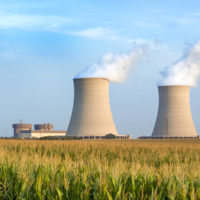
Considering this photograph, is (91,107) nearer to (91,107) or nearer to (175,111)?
(91,107)

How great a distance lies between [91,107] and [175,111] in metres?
7.42

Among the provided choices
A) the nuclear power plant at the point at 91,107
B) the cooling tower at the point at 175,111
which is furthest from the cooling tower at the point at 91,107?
the cooling tower at the point at 175,111

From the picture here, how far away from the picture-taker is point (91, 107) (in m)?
→ 28.2

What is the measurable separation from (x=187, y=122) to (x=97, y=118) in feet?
27.8

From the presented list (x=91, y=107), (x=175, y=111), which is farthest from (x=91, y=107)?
(x=175, y=111)

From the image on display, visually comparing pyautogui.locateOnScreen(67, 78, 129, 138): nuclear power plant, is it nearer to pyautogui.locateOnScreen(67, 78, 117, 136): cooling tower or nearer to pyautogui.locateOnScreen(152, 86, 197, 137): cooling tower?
pyautogui.locateOnScreen(67, 78, 117, 136): cooling tower

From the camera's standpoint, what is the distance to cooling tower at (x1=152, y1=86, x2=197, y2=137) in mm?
31750

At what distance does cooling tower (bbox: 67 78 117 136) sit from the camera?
27844 mm

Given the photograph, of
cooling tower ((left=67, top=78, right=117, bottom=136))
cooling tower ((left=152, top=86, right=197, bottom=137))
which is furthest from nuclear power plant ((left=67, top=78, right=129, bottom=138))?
cooling tower ((left=152, top=86, right=197, bottom=137))

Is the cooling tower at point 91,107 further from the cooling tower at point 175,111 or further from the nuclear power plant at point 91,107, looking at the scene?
the cooling tower at point 175,111

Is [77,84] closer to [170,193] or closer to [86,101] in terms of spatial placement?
[86,101]

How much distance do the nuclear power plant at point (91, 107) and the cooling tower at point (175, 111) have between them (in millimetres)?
4907

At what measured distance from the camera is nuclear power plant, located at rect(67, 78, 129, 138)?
91.4ft

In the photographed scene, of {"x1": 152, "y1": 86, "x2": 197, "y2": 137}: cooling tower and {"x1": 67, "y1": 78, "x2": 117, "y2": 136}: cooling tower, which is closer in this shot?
{"x1": 67, "y1": 78, "x2": 117, "y2": 136}: cooling tower
